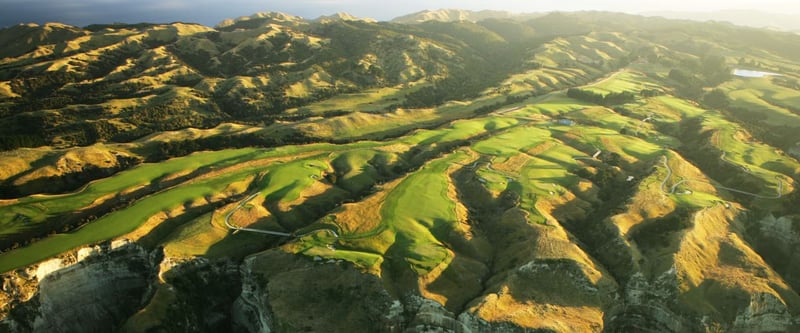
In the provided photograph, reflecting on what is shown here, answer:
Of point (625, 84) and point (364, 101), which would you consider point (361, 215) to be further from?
point (625, 84)

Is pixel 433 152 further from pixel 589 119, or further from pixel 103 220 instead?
pixel 103 220

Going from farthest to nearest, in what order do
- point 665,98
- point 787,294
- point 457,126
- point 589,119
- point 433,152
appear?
point 665,98 → point 589,119 → point 457,126 → point 433,152 → point 787,294

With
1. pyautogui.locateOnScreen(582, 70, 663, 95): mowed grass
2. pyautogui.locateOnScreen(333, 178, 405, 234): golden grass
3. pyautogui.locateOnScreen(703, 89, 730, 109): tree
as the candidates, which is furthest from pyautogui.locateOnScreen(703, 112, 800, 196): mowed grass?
pyautogui.locateOnScreen(333, 178, 405, 234): golden grass

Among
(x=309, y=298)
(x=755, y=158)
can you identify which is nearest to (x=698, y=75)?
(x=755, y=158)

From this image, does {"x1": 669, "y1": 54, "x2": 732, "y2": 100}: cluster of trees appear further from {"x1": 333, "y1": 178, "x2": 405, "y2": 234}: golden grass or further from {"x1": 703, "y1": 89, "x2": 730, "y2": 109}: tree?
{"x1": 333, "y1": 178, "x2": 405, "y2": 234}: golden grass

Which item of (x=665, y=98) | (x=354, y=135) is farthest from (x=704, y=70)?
(x=354, y=135)

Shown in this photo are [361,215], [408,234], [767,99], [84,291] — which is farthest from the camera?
[767,99]

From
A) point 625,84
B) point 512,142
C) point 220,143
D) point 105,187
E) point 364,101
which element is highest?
point 625,84

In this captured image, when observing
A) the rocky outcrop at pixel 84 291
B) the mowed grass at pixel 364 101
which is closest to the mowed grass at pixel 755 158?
the rocky outcrop at pixel 84 291
